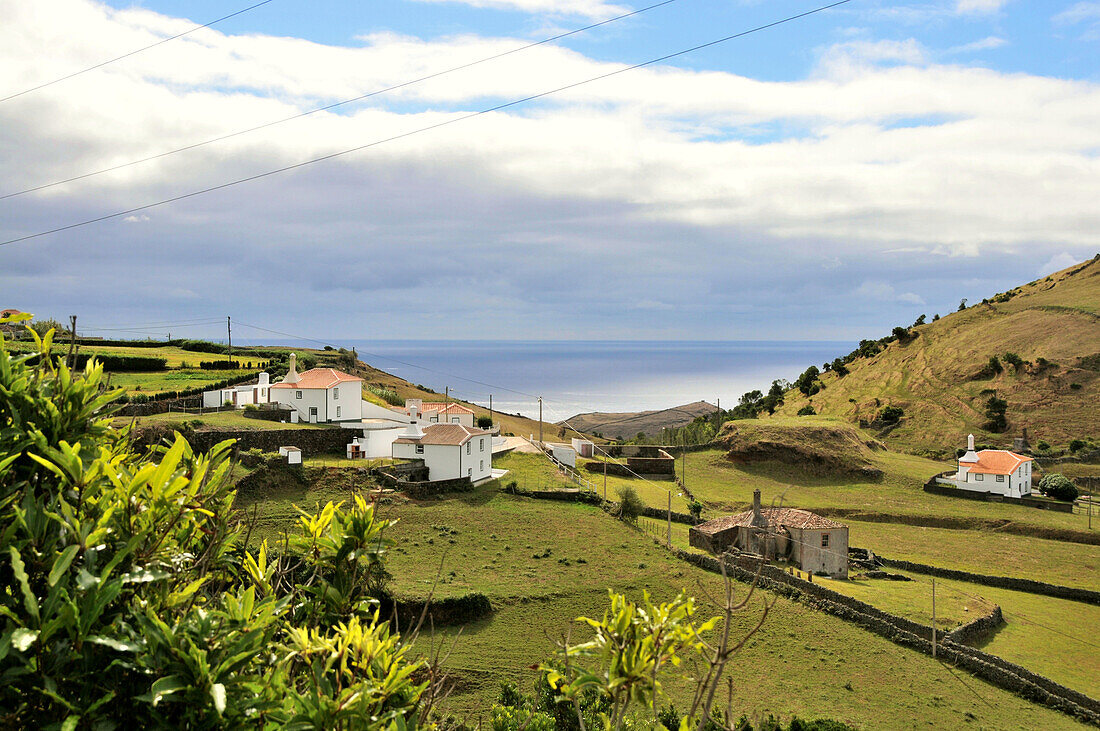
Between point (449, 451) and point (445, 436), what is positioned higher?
point (445, 436)

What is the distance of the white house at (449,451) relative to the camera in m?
34.9

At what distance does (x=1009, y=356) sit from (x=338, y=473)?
6500cm

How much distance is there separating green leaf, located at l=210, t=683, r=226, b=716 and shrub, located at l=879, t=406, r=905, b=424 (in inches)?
2781

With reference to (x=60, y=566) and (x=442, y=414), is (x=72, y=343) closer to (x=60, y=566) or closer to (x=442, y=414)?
(x=60, y=566)

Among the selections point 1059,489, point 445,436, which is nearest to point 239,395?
point 445,436

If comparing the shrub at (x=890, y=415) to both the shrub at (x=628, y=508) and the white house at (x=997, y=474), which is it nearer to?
the white house at (x=997, y=474)

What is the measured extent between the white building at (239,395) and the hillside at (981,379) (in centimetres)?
4676

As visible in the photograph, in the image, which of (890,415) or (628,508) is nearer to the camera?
(628,508)

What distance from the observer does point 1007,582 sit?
103ft

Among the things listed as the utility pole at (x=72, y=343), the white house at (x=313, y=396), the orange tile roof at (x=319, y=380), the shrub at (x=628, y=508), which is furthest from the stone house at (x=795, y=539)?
the utility pole at (x=72, y=343)

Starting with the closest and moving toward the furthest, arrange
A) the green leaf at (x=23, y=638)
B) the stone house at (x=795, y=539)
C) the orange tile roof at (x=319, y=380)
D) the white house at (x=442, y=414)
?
the green leaf at (x=23, y=638)
the stone house at (x=795, y=539)
the orange tile roof at (x=319, y=380)
the white house at (x=442, y=414)

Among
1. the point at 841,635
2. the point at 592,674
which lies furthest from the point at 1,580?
the point at 841,635

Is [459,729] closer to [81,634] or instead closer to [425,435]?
[81,634]

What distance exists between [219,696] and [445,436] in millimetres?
33072
